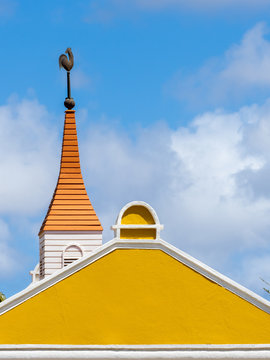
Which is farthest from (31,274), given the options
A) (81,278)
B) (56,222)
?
(81,278)

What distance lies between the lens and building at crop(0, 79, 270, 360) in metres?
22.2

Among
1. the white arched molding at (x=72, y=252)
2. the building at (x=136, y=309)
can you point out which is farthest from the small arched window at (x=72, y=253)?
the building at (x=136, y=309)

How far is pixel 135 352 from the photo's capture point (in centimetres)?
2212

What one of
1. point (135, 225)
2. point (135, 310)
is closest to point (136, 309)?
point (135, 310)

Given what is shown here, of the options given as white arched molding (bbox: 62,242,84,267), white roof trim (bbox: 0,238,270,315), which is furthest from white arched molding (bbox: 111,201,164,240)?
white arched molding (bbox: 62,242,84,267)

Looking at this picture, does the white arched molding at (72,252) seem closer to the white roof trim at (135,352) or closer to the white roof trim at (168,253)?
the white roof trim at (168,253)

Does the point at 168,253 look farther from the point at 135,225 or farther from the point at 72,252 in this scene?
the point at 72,252

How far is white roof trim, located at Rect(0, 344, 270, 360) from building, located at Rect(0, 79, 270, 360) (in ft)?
0.08

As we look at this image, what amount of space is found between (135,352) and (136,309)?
1.12 m

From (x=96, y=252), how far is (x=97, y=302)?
49.8 inches

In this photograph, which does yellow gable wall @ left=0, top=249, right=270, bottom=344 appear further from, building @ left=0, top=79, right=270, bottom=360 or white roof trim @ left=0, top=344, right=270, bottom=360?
white roof trim @ left=0, top=344, right=270, bottom=360

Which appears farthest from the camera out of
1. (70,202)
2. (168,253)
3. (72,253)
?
(70,202)

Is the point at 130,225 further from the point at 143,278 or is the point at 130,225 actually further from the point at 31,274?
the point at 31,274

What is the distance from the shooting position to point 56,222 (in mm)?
29656
